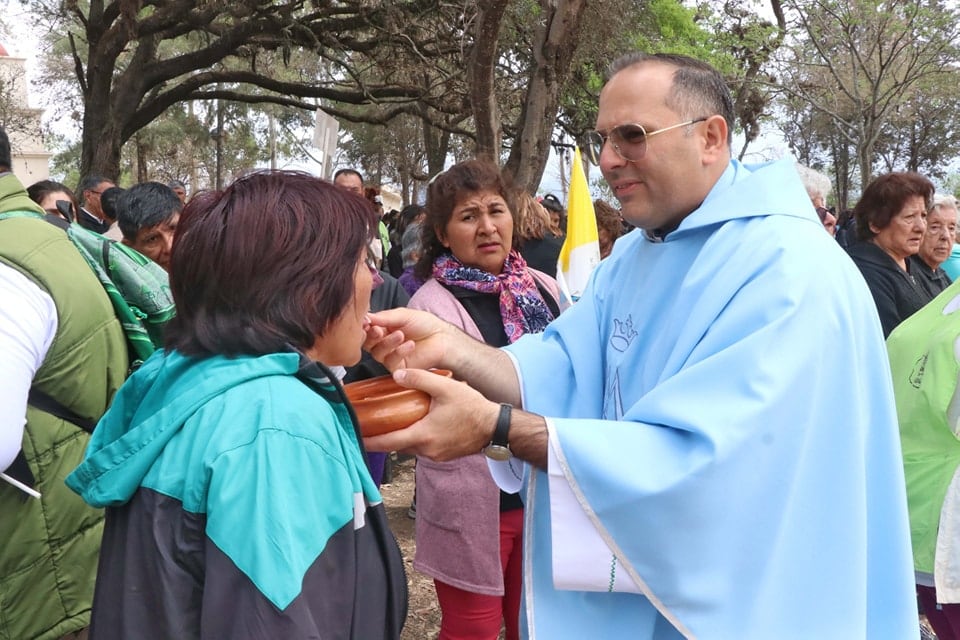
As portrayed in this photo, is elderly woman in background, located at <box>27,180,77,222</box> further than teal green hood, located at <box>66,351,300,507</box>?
Yes

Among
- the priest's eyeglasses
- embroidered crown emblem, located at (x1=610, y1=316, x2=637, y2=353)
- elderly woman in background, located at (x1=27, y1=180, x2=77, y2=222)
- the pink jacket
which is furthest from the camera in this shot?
elderly woman in background, located at (x1=27, y1=180, x2=77, y2=222)

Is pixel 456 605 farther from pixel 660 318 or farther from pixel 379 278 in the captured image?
pixel 660 318

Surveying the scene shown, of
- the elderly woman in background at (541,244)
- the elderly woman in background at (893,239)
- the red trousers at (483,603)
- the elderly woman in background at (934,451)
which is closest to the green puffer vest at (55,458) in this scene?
the red trousers at (483,603)

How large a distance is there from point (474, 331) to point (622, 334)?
1.20 metres

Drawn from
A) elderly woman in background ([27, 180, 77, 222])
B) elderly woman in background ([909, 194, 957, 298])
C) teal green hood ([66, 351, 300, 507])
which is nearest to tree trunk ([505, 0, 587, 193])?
elderly woman in background ([909, 194, 957, 298])

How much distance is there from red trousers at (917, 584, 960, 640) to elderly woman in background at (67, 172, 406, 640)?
2.18 metres

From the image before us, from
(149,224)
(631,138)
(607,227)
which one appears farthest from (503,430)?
(607,227)

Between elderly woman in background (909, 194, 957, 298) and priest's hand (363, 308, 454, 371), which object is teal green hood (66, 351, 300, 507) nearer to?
priest's hand (363, 308, 454, 371)

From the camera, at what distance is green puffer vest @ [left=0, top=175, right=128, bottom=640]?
2125 mm

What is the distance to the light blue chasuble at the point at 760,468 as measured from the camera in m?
1.67

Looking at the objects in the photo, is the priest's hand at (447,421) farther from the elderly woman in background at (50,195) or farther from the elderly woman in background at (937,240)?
the elderly woman in background at (50,195)

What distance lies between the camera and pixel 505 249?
356cm

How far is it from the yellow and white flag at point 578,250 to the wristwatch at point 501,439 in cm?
286

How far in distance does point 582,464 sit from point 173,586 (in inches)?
32.2
